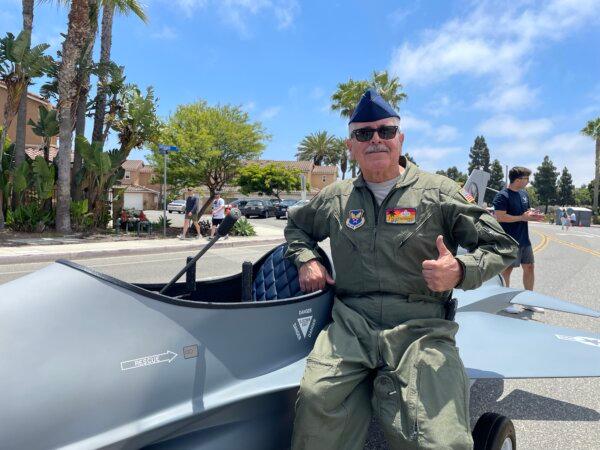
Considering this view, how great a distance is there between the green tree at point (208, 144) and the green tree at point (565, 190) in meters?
72.4

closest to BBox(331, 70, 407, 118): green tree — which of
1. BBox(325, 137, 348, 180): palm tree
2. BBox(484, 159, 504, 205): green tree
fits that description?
BBox(325, 137, 348, 180): palm tree

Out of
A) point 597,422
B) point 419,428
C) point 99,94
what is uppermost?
point 99,94

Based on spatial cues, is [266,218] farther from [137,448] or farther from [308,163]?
[137,448]

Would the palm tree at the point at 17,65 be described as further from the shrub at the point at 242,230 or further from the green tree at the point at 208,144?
the shrub at the point at 242,230

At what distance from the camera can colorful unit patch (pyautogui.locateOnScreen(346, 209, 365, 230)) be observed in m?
2.20

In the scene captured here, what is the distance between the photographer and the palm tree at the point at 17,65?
12914mm

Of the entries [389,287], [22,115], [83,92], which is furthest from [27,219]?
[389,287]

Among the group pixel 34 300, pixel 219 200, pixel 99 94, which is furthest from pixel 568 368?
pixel 99 94

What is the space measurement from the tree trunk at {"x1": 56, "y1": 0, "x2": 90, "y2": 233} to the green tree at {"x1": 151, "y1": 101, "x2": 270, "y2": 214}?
466cm

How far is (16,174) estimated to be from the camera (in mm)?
13836

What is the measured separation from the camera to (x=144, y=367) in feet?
4.95

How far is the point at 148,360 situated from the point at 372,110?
61.1 inches

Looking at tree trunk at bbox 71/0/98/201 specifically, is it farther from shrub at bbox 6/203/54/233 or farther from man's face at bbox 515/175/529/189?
man's face at bbox 515/175/529/189

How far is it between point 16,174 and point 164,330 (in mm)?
14992
